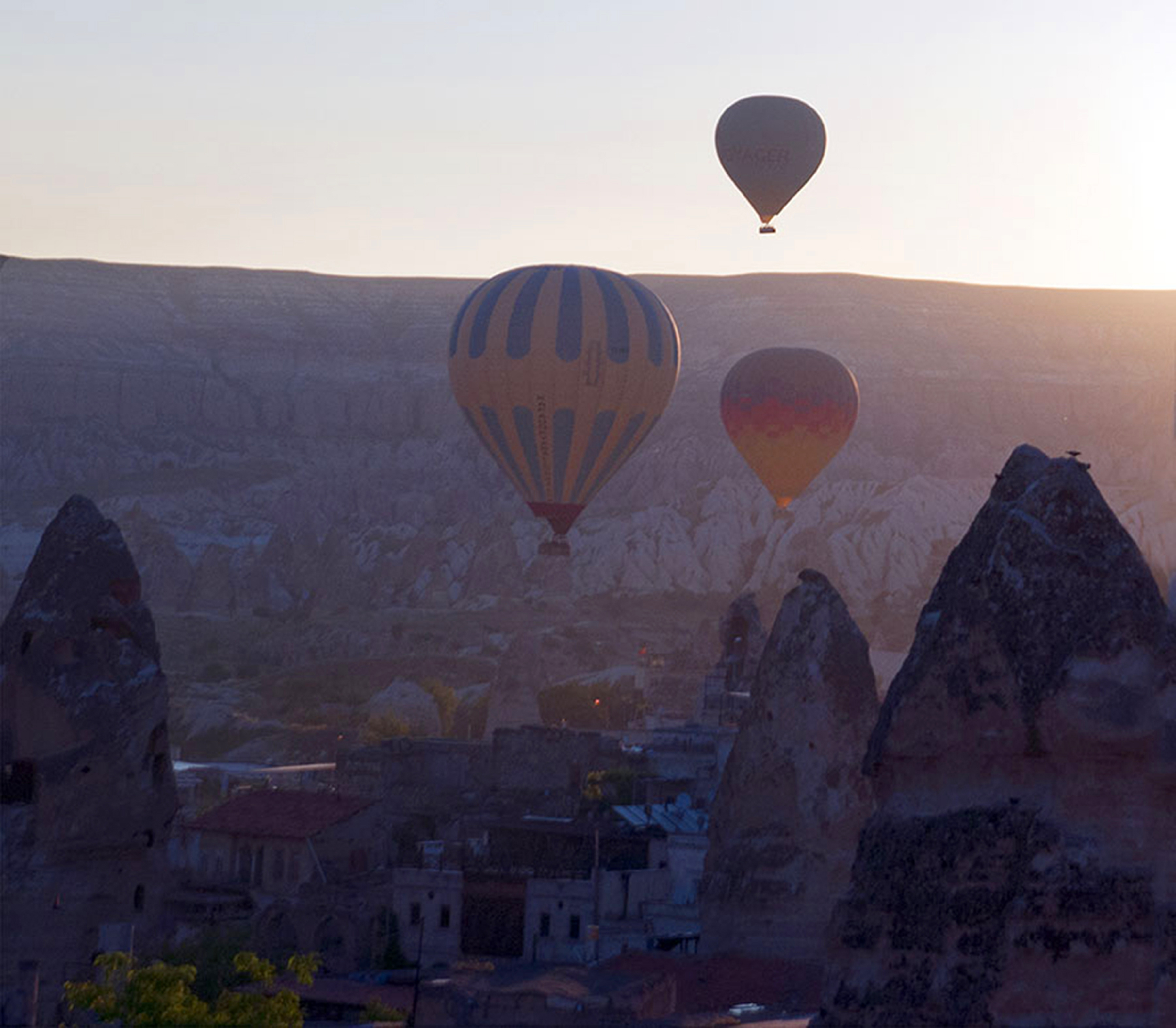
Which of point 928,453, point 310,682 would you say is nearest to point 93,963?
point 310,682

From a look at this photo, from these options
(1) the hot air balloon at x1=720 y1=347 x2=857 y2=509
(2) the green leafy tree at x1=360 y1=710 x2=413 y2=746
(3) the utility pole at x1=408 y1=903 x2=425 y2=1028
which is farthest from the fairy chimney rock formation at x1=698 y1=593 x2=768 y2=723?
(2) the green leafy tree at x1=360 y1=710 x2=413 y2=746

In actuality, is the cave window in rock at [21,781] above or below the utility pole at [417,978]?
above

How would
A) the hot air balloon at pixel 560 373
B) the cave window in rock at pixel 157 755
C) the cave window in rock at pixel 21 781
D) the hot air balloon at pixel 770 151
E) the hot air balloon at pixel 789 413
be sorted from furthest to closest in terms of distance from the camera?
the hot air balloon at pixel 789 413 → the hot air balloon at pixel 770 151 → the hot air balloon at pixel 560 373 → the cave window in rock at pixel 157 755 → the cave window in rock at pixel 21 781

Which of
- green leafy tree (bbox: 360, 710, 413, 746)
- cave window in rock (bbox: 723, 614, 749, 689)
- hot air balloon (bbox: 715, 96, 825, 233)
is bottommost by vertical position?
green leafy tree (bbox: 360, 710, 413, 746)

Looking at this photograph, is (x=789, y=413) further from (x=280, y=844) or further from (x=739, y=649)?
(x=280, y=844)

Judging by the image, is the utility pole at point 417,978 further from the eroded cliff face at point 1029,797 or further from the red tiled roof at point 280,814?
the eroded cliff face at point 1029,797

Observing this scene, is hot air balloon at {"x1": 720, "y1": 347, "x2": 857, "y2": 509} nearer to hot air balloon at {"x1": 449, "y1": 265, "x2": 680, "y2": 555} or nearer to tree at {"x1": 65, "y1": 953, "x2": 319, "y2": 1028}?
hot air balloon at {"x1": 449, "y1": 265, "x2": 680, "y2": 555}

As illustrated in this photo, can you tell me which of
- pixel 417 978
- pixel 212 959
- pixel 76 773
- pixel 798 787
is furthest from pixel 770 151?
pixel 76 773

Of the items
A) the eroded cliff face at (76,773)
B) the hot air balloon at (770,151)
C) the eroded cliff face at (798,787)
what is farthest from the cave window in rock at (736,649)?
the eroded cliff face at (76,773)
